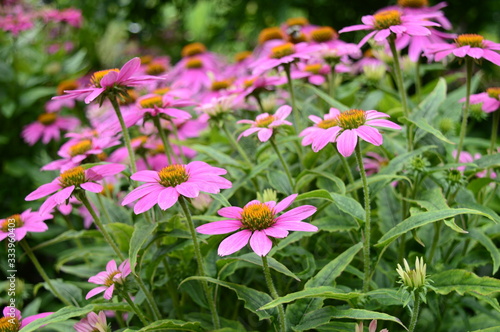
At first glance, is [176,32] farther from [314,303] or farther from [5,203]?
[314,303]

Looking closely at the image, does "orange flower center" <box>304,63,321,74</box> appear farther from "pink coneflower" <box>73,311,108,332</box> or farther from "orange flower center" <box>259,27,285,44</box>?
"pink coneflower" <box>73,311,108,332</box>

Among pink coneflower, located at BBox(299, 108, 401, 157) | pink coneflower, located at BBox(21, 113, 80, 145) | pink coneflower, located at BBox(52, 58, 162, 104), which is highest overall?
pink coneflower, located at BBox(52, 58, 162, 104)

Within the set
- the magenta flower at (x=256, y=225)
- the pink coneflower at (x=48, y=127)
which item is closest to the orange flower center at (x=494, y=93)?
the magenta flower at (x=256, y=225)

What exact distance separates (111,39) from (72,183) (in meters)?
1.74

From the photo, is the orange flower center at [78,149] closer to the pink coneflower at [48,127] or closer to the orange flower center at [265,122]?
the orange flower center at [265,122]

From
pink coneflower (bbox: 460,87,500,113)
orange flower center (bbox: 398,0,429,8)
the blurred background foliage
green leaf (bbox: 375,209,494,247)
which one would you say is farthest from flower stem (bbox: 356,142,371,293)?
the blurred background foliage

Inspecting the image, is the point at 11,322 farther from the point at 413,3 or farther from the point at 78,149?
the point at 413,3

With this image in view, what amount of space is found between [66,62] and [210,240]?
176 centimetres

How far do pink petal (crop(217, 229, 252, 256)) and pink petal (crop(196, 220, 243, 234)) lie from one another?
14 millimetres

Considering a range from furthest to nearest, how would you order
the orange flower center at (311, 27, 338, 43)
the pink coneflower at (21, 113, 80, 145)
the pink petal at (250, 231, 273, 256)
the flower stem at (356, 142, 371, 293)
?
1. the pink coneflower at (21, 113, 80, 145)
2. the orange flower center at (311, 27, 338, 43)
3. the flower stem at (356, 142, 371, 293)
4. the pink petal at (250, 231, 273, 256)

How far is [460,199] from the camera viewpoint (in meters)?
0.99

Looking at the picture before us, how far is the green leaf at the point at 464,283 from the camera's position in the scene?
30.1 inches

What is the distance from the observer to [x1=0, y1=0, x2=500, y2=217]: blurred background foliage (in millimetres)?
2084

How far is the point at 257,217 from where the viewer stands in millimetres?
738
